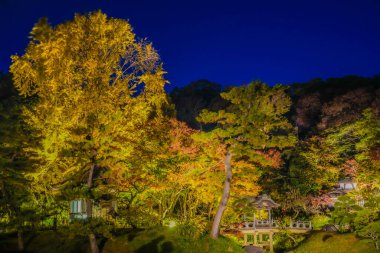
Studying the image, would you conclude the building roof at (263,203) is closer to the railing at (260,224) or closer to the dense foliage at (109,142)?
the railing at (260,224)

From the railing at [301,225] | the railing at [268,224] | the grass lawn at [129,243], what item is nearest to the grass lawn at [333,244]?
→ the railing at [301,225]

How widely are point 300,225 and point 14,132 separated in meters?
20.6

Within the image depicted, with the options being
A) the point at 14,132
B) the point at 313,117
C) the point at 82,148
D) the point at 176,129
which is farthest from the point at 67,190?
the point at 313,117

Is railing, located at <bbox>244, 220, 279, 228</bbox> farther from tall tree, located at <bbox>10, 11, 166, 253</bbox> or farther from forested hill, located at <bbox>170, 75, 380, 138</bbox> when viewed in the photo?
forested hill, located at <bbox>170, 75, 380, 138</bbox>

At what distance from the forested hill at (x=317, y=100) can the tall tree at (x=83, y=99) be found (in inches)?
1071

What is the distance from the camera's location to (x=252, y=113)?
15984 millimetres

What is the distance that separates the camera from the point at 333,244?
19.9 meters

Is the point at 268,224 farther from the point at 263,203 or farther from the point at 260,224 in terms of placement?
the point at 263,203

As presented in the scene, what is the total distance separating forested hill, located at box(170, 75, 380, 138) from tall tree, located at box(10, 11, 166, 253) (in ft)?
89.3

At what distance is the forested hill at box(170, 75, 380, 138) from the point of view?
126ft

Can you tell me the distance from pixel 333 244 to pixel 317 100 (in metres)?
29.3

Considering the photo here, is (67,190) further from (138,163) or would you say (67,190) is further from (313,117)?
(313,117)

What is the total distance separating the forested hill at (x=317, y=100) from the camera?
3828 centimetres

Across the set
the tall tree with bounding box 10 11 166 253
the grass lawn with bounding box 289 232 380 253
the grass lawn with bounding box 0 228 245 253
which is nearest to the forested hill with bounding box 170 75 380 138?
the grass lawn with bounding box 289 232 380 253
